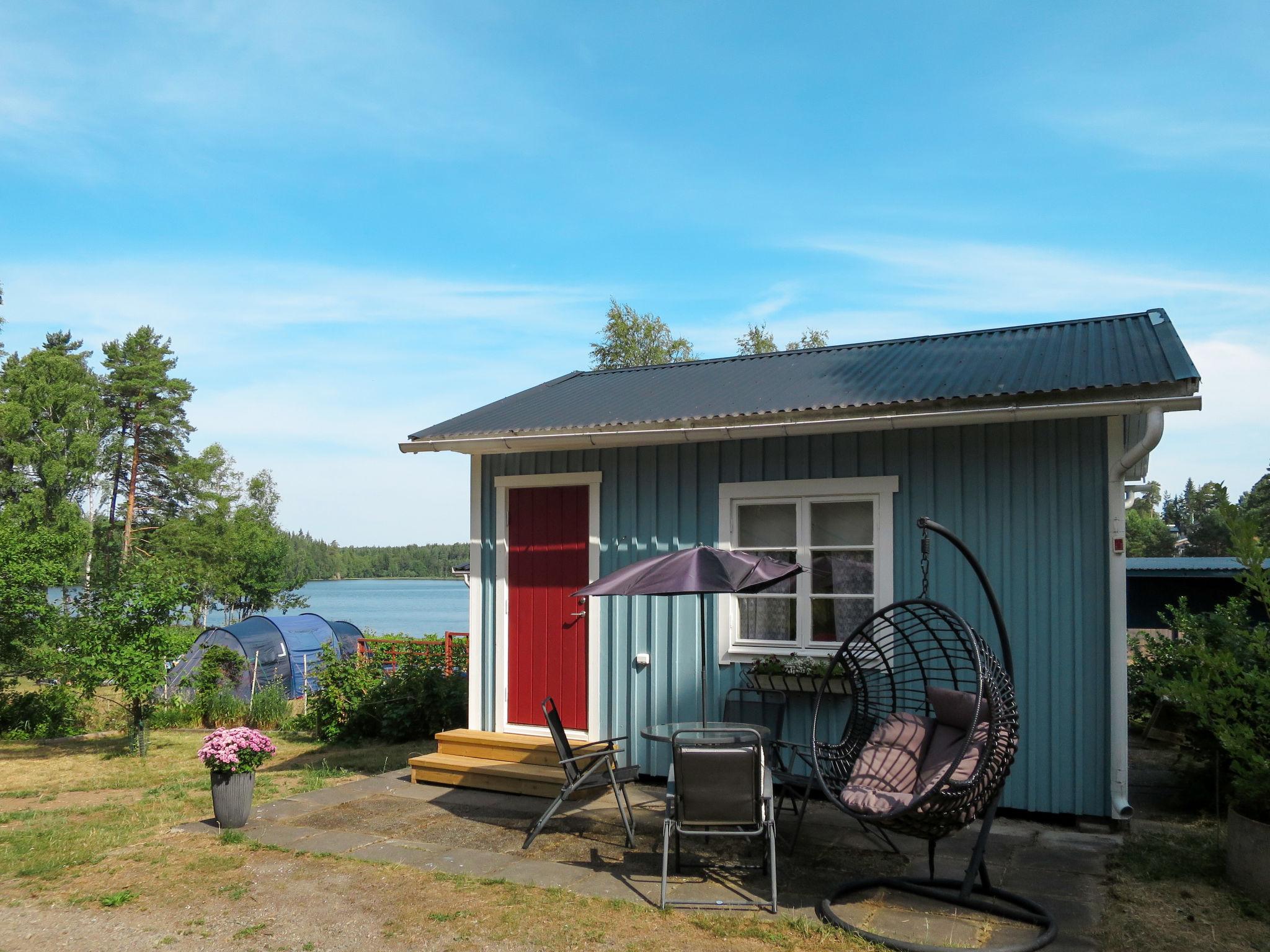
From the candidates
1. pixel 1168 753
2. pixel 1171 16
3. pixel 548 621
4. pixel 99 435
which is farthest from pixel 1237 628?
pixel 99 435

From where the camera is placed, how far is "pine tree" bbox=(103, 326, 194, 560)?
3300 cm

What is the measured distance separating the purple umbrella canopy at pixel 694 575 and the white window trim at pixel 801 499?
1.02m

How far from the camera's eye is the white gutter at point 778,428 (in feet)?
18.5

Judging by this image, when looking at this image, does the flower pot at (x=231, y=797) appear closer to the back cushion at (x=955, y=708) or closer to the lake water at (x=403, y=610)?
the back cushion at (x=955, y=708)

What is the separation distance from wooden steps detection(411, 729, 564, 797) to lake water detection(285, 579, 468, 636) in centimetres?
476

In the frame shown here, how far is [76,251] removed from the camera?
13492 mm

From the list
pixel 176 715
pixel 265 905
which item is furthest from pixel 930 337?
pixel 176 715

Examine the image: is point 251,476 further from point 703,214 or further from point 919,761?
point 919,761

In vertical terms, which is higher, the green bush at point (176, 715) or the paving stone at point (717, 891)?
the paving stone at point (717, 891)

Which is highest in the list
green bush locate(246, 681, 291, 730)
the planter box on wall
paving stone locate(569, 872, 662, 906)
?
the planter box on wall

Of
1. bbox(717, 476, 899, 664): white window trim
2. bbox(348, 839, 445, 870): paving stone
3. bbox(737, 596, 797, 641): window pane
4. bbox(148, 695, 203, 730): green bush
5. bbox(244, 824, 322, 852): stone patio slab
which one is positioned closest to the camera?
bbox(348, 839, 445, 870): paving stone

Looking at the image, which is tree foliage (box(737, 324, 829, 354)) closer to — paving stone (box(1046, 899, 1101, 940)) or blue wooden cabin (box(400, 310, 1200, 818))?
blue wooden cabin (box(400, 310, 1200, 818))

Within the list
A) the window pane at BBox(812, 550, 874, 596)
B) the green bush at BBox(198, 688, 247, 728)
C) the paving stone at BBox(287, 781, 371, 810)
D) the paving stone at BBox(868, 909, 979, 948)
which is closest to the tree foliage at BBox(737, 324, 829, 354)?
the green bush at BBox(198, 688, 247, 728)

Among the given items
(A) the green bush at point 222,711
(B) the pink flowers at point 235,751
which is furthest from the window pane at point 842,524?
(A) the green bush at point 222,711
